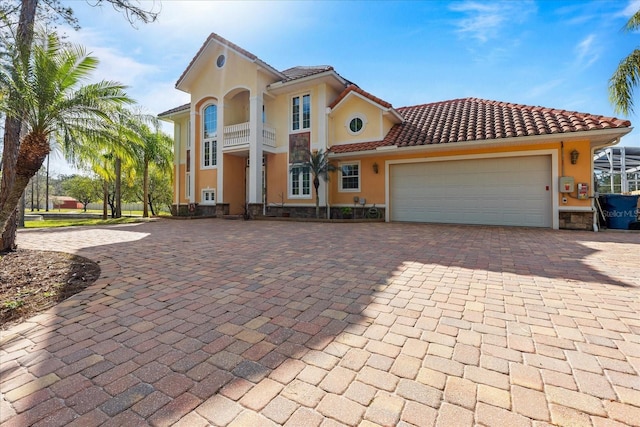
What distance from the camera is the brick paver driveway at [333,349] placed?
5.30ft

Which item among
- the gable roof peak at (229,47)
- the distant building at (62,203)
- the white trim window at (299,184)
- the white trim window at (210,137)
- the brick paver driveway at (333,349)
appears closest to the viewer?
the brick paver driveway at (333,349)

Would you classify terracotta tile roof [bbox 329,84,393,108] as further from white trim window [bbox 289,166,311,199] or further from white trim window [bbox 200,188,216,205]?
white trim window [bbox 200,188,216,205]

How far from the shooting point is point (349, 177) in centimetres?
1380

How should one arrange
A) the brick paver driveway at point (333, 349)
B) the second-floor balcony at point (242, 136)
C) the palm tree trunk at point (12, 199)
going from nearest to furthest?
the brick paver driveway at point (333, 349)
the palm tree trunk at point (12, 199)
the second-floor balcony at point (242, 136)

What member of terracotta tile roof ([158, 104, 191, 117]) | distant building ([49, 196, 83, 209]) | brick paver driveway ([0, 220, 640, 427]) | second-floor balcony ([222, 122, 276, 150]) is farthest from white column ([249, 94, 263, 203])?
distant building ([49, 196, 83, 209])

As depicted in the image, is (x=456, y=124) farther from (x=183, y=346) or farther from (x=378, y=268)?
(x=183, y=346)

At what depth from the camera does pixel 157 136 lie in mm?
18875

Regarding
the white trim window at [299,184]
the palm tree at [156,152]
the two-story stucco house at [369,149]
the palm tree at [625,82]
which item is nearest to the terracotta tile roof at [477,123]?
the two-story stucco house at [369,149]

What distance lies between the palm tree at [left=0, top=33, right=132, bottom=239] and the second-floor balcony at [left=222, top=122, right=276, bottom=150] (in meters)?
9.27

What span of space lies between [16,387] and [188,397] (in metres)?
1.17

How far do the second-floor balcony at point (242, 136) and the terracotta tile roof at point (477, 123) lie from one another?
374cm

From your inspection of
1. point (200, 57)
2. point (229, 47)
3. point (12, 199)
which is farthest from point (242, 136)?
point (12, 199)

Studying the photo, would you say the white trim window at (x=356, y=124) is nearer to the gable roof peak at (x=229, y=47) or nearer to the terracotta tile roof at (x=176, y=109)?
the gable roof peak at (x=229, y=47)

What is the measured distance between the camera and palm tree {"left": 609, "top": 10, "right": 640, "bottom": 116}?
35.5 feet
